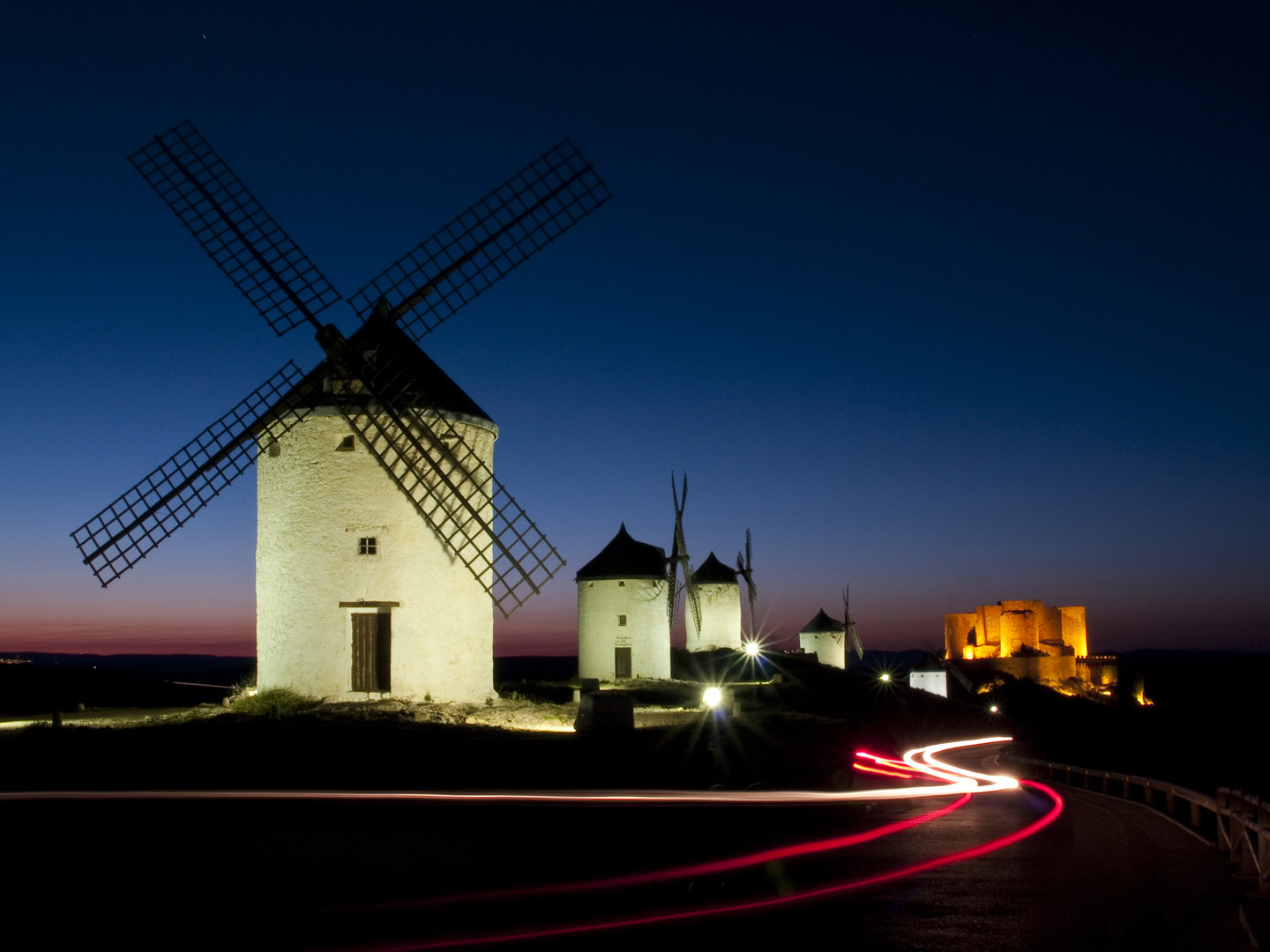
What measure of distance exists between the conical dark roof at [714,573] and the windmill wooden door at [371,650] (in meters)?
31.9

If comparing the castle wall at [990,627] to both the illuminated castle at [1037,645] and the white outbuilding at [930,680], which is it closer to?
the illuminated castle at [1037,645]

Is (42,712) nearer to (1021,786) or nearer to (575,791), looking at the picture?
(575,791)

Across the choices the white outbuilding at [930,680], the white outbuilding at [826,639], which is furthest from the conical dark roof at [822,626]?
the white outbuilding at [930,680]

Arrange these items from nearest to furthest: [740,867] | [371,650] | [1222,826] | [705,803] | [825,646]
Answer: [740,867] → [1222,826] → [705,803] → [371,650] → [825,646]

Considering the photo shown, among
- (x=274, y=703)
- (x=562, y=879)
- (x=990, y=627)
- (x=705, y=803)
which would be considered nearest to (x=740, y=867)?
(x=562, y=879)

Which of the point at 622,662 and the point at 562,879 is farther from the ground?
the point at 622,662

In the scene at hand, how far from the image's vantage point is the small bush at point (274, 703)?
19.8 metres

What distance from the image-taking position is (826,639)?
6569 centimetres

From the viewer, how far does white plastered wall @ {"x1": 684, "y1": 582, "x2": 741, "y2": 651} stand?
1998 inches

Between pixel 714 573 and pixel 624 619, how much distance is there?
45.3ft

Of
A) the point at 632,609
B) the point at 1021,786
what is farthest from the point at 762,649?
the point at 1021,786

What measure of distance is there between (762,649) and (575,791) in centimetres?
3830

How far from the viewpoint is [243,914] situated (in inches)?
286

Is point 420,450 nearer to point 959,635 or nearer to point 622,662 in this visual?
point 622,662
